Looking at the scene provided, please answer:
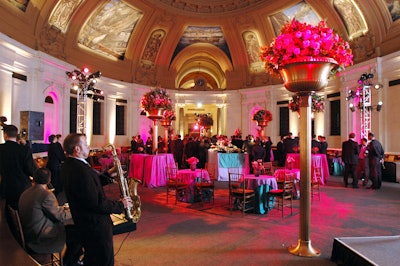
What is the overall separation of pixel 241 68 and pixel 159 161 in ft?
40.8

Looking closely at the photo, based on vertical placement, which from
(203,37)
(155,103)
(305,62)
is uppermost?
(203,37)

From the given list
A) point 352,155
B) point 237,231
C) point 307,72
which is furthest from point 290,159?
point 307,72

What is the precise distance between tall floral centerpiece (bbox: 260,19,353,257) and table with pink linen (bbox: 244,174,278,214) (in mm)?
2167

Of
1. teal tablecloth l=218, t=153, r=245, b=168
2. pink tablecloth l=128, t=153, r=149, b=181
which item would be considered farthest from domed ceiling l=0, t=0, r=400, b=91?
teal tablecloth l=218, t=153, r=245, b=168

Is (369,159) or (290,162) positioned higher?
(369,159)

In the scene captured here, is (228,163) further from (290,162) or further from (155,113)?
(155,113)

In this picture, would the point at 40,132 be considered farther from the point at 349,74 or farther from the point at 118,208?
the point at 349,74

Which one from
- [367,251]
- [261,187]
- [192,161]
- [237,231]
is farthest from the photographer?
[192,161]

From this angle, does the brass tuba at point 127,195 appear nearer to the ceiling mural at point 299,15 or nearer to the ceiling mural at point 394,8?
the ceiling mural at point 394,8

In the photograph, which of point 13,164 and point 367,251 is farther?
point 13,164

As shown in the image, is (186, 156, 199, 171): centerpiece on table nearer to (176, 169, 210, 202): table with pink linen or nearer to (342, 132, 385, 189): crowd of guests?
(176, 169, 210, 202): table with pink linen

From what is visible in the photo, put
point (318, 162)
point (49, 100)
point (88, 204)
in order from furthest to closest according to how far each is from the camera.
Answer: point (49, 100) → point (318, 162) → point (88, 204)

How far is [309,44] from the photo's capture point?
427 cm

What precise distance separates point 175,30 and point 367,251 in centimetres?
1829
